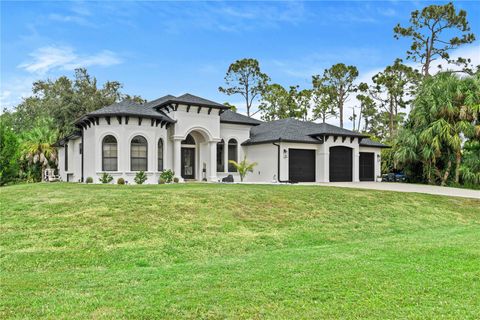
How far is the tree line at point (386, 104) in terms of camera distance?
23.6 m

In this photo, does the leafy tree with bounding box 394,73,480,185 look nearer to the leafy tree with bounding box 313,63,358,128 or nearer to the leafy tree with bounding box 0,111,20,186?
the leafy tree with bounding box 313,63,358,128

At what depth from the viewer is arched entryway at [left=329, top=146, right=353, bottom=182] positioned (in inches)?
1033

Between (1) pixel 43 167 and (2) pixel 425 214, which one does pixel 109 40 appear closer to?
(1) pixel 43 167

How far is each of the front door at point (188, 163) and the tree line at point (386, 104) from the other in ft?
41.2

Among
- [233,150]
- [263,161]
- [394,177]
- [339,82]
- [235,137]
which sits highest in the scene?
[339,82]

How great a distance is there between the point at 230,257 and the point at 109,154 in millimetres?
15310

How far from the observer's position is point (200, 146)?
25250 millimetres

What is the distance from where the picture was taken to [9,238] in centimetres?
884

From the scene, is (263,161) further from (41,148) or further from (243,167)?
(41,148)

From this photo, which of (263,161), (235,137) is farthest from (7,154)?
(263,161)

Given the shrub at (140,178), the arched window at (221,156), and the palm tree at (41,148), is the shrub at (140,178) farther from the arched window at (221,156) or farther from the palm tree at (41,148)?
the palm tree at (41,148)

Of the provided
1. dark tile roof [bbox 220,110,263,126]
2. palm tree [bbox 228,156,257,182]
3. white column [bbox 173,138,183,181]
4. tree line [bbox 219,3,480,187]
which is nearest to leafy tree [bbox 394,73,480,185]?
tree line [bbox 219,3,480,187]

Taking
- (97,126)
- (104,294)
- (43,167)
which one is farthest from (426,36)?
(104,294)

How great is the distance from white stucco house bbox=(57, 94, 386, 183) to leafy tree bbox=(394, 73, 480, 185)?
379cm
